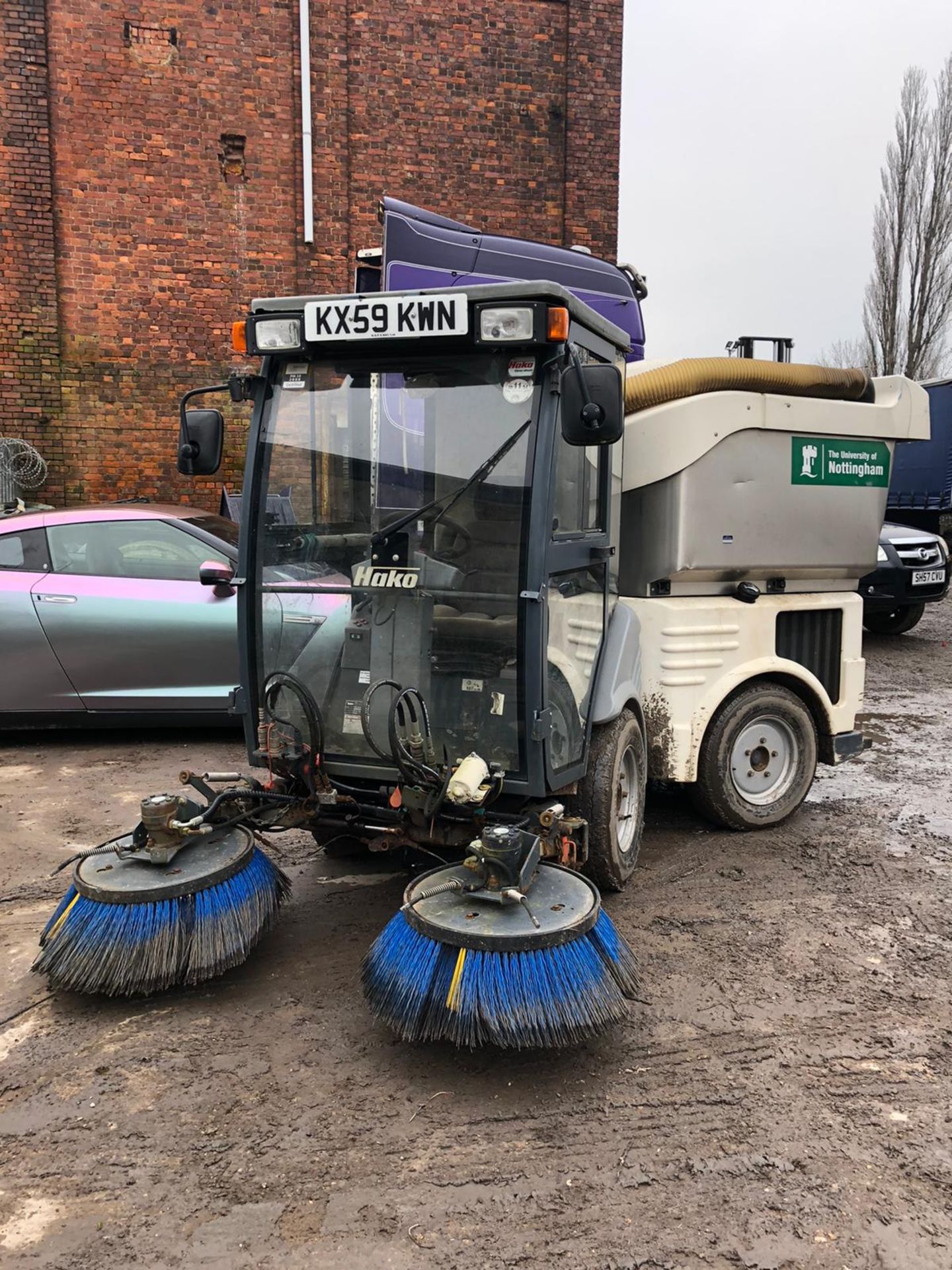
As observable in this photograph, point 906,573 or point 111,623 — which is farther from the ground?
point 906,573

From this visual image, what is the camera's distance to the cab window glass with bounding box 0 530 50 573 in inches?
254

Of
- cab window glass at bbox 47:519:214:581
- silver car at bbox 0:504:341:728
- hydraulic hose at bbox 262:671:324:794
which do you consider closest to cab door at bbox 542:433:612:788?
hydraulic hose at bbox 262:671:324:794

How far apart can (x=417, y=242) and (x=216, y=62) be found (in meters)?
7.69

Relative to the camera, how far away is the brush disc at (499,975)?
270 centimetres

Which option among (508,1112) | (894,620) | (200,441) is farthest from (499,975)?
(894,620)

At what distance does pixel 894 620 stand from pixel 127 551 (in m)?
9.30

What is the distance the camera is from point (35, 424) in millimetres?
11148

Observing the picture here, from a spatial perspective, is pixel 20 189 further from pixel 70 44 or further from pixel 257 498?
pixel 257 498

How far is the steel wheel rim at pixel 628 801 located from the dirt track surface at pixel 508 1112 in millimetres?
242

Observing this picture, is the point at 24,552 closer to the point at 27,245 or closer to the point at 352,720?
the point at 352,720

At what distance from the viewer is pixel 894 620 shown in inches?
469

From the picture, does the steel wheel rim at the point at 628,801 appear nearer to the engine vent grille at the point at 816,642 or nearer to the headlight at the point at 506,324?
the engine vent grille at the point at 816,642

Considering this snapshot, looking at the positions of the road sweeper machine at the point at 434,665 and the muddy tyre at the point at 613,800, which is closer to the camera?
the road sweeper machine at the point at 434,665

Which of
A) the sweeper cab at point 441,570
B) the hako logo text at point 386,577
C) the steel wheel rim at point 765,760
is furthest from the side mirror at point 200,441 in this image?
the steel wheel rim at point 765,760
